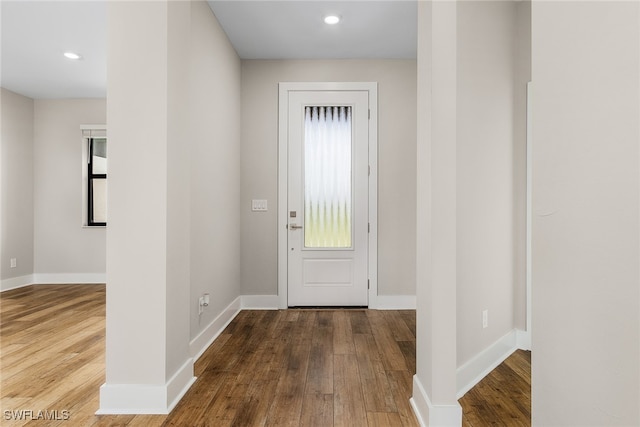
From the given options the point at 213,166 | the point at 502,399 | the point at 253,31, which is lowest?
the point at 502,399

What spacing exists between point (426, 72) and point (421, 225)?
785mm

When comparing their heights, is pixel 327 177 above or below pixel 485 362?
above

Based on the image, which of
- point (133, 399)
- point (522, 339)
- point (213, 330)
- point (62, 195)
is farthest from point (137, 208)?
point (62, 195)

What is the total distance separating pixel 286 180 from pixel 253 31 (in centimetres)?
150

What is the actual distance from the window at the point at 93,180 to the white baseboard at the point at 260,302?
A: 298 centimetres

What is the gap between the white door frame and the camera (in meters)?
4.08

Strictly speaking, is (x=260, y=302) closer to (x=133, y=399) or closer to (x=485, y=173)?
(x=133, y=399)

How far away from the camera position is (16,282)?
528 centimetres

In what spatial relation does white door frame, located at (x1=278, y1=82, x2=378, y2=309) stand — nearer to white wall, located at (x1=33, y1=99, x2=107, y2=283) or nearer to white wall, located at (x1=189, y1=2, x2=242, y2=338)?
white wall, located at (x1=189, y1=2, x2=242, y2=338)

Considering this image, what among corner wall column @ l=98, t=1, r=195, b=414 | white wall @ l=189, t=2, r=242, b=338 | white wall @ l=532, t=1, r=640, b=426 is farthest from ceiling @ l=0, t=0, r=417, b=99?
white wall @ l=532, t=1, r=640, b=426

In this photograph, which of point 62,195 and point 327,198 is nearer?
point 327,198

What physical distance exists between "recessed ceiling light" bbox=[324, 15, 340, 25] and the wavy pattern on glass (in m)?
0.99

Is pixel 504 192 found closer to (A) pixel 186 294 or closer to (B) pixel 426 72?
(B) pixel 426 72

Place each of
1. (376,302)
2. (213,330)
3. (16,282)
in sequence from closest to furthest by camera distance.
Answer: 1. (213,330)
2. (376,302)
3. (16,282)
